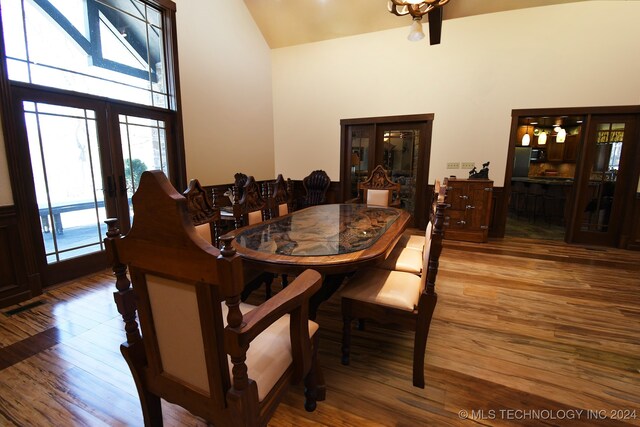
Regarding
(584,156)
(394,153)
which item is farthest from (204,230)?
(584,156)

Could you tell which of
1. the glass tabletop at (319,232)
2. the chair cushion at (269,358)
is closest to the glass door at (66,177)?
the glass tabletop at (319,232)

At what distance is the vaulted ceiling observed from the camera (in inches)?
162

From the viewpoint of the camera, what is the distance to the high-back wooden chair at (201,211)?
183 centimetres

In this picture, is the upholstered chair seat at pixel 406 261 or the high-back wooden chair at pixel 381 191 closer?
the upholstered chair seat at pixel 406 261

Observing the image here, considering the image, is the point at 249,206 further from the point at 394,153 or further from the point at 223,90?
the point at 394,153

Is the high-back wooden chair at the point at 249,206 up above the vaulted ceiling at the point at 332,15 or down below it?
below

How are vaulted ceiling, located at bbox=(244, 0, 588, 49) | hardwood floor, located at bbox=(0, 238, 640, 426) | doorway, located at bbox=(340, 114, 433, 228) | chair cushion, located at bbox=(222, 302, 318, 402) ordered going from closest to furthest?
chair cushion, located at bbox=(222, 302, 318, 402) → hardwood floor, located at bbox=(0, 238, 640, 426) → vaulted ceiling, located at bbox=(244, 0, 588, 49) → doorway, located at bbox=(340, 114, 433, 228)

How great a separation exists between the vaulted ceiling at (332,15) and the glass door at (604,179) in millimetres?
1934

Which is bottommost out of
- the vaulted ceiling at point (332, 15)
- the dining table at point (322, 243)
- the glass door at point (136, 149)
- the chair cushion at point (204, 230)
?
the dining table at point (322, 243)

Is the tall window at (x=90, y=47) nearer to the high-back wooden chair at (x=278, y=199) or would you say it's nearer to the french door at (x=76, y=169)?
the french door at (x=76, y=169)

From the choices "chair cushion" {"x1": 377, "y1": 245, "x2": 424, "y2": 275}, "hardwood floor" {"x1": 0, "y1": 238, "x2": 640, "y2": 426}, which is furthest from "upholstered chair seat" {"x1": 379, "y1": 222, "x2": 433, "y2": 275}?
"hardwood floor" {"x1": 0, "y1": 238, "x2": 640, "y2": 426}

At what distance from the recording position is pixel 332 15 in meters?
4.62

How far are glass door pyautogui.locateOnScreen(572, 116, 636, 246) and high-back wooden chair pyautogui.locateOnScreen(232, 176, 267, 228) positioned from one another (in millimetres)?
4695

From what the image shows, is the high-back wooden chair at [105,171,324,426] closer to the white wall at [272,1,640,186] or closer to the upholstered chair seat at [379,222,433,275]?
the upholstered chair seat at [379,222,433,275]
